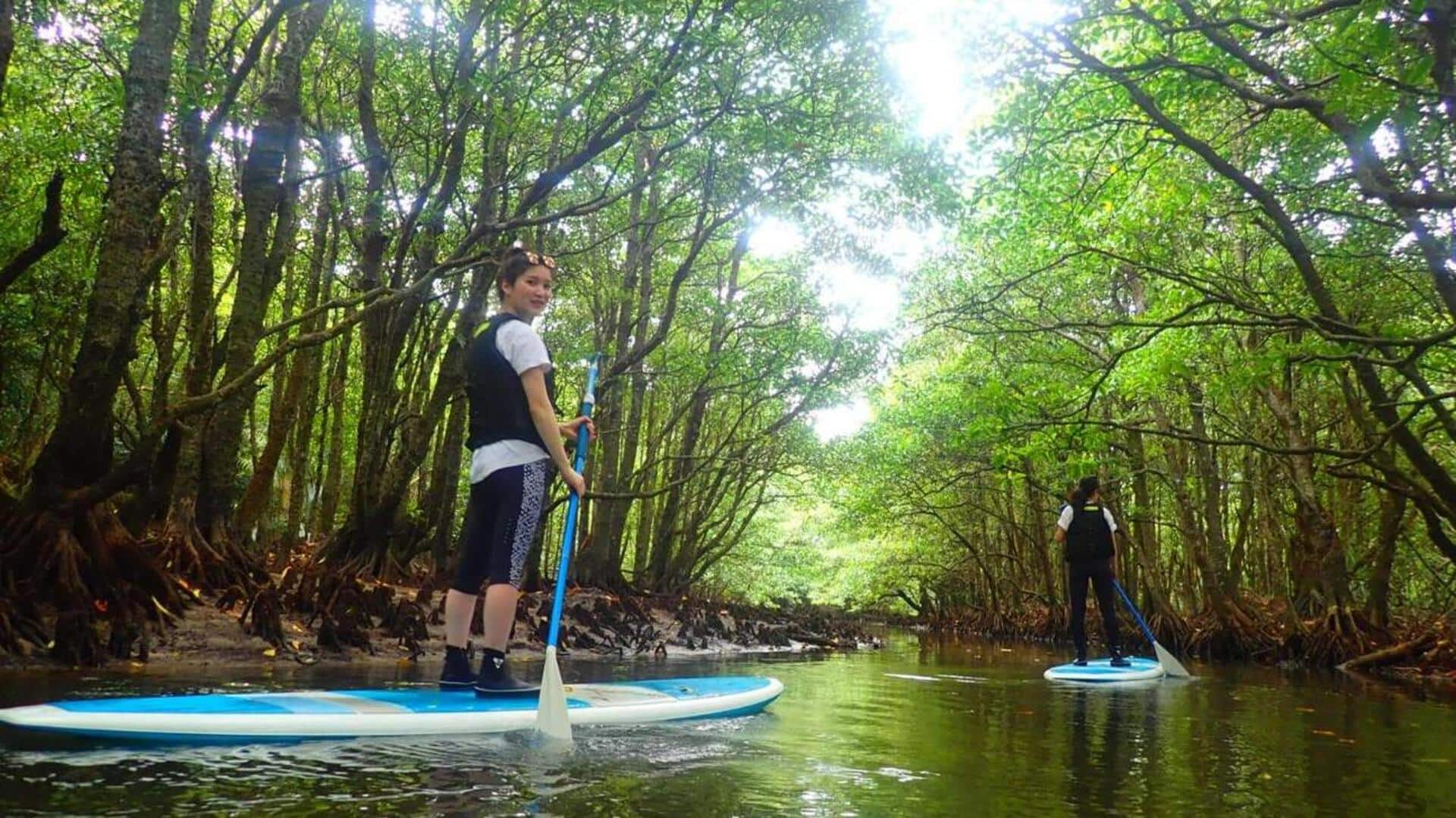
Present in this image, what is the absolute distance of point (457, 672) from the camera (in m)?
3.74

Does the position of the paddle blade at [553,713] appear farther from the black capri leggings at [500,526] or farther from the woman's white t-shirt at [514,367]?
the woman's white t-shirt at [514,367]

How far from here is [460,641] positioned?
3.76 m

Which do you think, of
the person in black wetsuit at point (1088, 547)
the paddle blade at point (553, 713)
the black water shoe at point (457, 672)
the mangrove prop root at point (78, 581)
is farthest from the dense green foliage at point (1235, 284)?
the mangrove prop root at point (78, 581)

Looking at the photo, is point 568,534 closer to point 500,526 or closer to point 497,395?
point 500,526

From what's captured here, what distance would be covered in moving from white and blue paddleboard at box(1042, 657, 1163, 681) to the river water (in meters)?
1.82

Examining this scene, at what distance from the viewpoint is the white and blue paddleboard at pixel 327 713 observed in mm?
2650

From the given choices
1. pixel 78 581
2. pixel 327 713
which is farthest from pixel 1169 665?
pixel 78 581

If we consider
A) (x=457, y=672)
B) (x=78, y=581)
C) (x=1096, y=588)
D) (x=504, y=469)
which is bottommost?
(x=457, y=672)

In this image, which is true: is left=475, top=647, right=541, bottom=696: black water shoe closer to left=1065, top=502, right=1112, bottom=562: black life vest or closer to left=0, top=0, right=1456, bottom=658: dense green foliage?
left=0, top=0, right=1456, bottom=658: dense green foliage

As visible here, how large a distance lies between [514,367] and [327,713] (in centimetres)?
147

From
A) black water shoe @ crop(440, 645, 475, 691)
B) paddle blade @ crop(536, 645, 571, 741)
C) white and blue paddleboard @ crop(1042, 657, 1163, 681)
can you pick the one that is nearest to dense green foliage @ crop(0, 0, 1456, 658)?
white and blue paddleboard @ crop(1042, 657, 1163, 681)

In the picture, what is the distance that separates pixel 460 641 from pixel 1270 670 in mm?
9895

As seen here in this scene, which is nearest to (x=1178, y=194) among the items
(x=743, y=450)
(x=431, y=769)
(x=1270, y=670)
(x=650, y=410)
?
(x=1270, y=670)

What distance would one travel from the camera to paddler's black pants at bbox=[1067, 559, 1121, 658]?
327 inches
